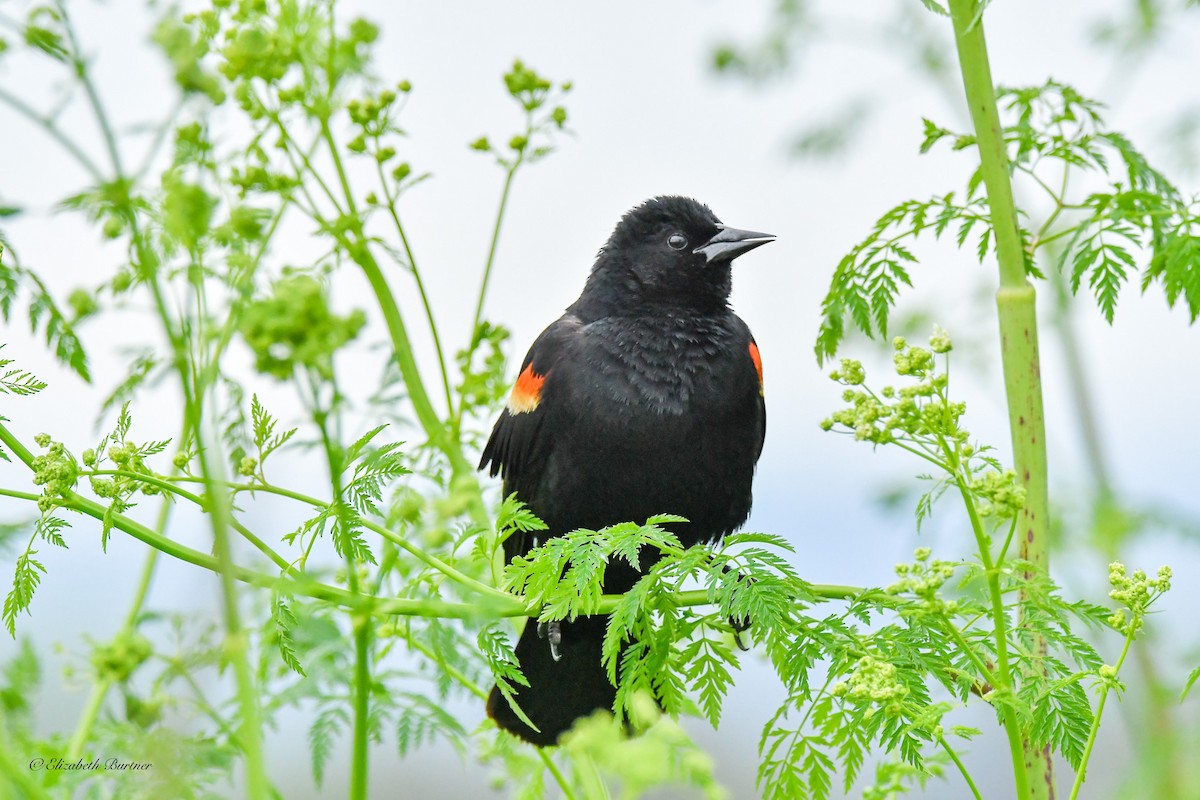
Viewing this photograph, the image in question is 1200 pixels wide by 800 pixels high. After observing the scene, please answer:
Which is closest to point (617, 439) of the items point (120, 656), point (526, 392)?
point (526, 392)

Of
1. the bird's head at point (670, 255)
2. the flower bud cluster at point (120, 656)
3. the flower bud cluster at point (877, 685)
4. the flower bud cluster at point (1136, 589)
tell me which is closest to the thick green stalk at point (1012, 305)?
the flower bud cluster at point (1136, 589)

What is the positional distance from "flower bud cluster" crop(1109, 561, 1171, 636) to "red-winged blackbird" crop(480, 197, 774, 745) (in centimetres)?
146

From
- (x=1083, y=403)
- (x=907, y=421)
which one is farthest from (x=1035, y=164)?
(x=907, y=421)

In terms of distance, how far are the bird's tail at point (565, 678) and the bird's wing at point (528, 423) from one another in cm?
23

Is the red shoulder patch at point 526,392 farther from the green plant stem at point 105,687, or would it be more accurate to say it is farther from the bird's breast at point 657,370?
the green plant stem at point 105,687

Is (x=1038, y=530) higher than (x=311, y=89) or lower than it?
lower

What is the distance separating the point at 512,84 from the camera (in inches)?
80.2

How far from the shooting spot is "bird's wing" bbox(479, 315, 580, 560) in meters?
2.89

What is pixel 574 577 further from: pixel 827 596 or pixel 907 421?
pixel 907 421

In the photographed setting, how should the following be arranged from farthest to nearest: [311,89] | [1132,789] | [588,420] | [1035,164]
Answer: [588,420] → [1035,164] → [311,89] → [1132,789]

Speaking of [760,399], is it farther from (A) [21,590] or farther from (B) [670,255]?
(A) [21,590]

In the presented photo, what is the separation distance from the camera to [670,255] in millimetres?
3174

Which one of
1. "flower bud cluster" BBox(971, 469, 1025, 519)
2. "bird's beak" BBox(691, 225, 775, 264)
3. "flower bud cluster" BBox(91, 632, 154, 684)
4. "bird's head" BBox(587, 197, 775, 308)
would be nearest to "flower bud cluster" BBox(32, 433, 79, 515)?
"flower bud cluster" BBox(91, 632, 154, 684)

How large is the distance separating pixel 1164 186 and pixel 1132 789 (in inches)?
53.8
